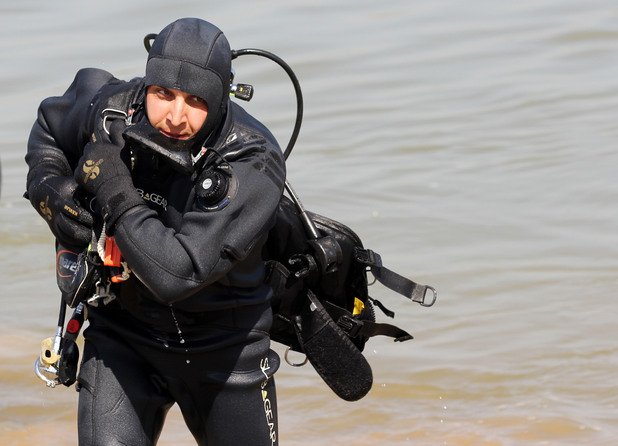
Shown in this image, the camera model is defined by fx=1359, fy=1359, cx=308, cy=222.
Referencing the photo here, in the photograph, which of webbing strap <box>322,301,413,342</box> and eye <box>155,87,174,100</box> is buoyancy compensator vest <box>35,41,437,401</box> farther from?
eye <box>155,87,174,100</box>

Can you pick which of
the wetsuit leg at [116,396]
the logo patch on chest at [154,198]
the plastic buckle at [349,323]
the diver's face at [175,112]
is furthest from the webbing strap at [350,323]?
the diver's face at [175,112]

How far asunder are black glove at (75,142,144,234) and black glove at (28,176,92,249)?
0.21 metres

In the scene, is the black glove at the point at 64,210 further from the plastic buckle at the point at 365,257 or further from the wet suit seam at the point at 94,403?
the plastic buckle at the point at 365,257

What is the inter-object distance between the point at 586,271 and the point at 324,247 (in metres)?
4.26

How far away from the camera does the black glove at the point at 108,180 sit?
12.6ft

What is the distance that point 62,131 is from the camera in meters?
4.38

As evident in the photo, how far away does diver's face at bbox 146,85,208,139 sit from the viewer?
3.88 meters

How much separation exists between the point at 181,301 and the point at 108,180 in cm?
47

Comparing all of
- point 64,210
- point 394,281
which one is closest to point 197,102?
point 64,210

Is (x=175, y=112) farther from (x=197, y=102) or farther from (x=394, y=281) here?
(x=394, y=281)

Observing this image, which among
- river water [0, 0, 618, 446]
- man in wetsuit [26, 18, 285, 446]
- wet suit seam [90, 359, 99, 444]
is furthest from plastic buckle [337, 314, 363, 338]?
river water [0, 0, 618, 446]

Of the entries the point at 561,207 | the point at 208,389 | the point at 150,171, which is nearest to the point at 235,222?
the point at 150,171

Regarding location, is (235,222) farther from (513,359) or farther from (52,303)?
(52,303)

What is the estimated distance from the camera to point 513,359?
7195 millimetres
